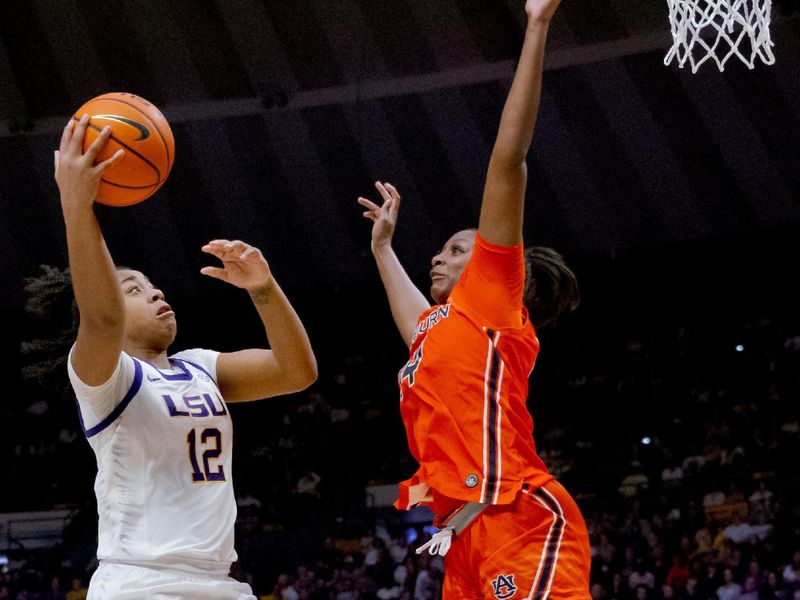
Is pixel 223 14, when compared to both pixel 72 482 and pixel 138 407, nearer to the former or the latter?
pixel 72 482

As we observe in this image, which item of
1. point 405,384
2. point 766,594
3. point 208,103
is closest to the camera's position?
point 405,384

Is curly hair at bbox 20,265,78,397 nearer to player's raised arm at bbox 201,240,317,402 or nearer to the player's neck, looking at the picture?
the player's neck

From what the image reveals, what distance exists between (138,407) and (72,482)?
36.6ft

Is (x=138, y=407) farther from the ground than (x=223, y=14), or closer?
closer

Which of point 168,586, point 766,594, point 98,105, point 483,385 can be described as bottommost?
point 766,594

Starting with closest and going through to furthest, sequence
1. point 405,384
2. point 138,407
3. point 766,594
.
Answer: point 138,407 → point 405,384 → point 766,594

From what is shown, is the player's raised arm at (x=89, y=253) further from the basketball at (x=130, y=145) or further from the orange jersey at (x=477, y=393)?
the orange jersey at (x=477, y=393)

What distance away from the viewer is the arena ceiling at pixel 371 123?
38.7 feet

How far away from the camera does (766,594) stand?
862 centimetres

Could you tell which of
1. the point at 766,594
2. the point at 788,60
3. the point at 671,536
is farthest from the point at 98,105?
the point at 788,60

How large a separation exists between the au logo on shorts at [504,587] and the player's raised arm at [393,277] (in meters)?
1.10

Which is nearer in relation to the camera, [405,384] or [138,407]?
[138,407]

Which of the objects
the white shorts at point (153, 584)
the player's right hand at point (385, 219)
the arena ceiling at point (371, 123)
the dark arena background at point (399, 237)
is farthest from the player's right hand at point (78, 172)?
the arena ceiling at point (371, 123)

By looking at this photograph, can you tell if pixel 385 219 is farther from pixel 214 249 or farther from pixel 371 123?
pixel 371 123
